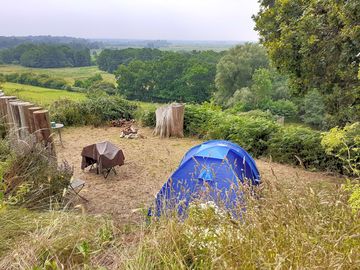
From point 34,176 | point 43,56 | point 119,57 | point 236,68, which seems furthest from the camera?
point 119,57

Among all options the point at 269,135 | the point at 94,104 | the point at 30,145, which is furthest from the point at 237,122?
the point at 30,145

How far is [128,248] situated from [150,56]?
47.1m

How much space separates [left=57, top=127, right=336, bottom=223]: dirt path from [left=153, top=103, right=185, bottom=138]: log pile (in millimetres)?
308

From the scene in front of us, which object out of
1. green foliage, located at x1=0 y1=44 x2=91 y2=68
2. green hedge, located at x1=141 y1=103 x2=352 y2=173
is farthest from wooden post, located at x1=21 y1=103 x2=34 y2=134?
green foliage, located at x1=0 y1=44 x2=91 y2=68

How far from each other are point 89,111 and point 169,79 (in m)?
25.5

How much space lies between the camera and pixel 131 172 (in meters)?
6.63

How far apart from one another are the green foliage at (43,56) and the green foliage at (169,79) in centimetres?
1575

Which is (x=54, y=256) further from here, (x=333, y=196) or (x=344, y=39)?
(x=344, y=39)

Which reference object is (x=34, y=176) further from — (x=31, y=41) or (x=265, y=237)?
(x=31, y=41)

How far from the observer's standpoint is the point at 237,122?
8.27 meters

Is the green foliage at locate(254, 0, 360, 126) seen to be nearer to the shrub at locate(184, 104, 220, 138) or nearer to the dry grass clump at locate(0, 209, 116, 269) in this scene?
the shrub at locate(184, 104, 220, 138)

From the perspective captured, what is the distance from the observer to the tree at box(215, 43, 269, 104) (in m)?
34.3

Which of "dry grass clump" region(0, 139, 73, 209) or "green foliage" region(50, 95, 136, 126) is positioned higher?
"dry grass clump" region(0, 139, 73, 209)

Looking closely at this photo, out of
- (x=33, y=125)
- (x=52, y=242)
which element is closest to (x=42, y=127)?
(x=33, y=125)
